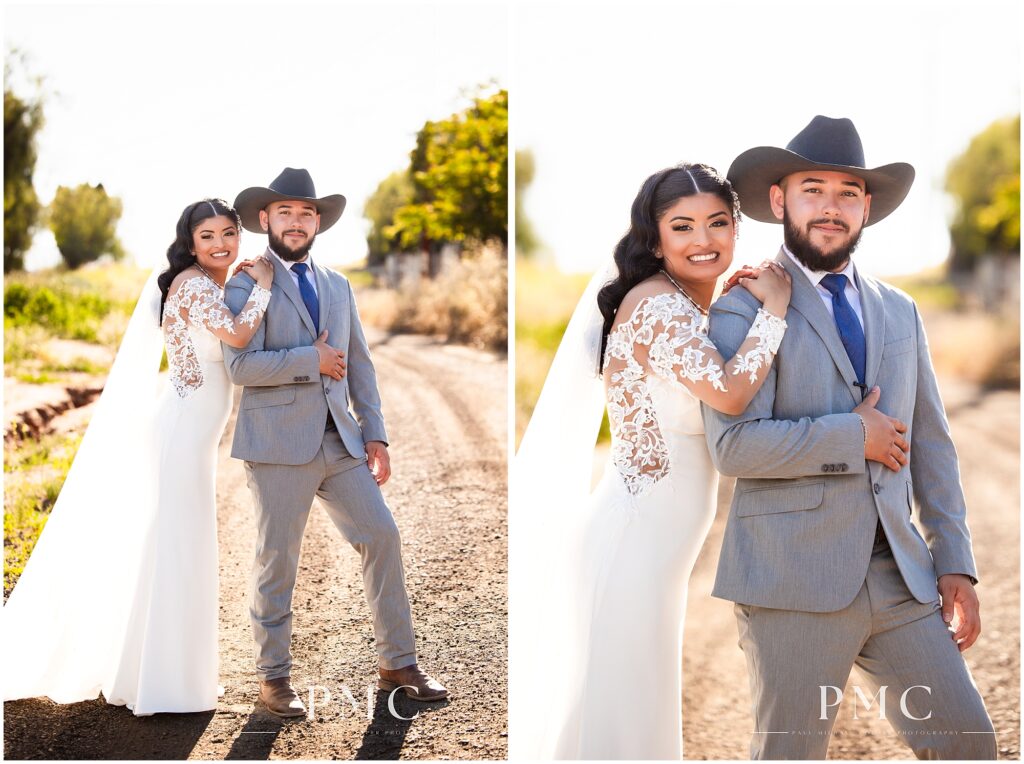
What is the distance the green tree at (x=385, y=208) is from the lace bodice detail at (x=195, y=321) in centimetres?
47

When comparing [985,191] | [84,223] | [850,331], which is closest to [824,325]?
[850,331]

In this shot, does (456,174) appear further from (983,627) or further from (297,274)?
(983,627)

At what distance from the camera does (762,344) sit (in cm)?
240

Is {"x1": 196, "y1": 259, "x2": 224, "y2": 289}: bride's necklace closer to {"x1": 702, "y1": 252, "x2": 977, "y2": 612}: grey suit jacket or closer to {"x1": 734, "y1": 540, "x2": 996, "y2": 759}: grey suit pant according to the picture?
{"x1": 702, "y1": 252, "x2": 977, "y2": 612}: grey suit jacket

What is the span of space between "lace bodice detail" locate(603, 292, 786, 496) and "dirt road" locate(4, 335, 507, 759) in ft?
3.29

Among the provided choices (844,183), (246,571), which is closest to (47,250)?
(246,571)

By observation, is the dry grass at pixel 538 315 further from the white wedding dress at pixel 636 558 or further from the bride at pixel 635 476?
the white wedding dress at pixel 636 558

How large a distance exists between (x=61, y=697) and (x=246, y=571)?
79 centimetres

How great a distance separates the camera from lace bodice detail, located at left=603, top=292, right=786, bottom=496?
2.41m

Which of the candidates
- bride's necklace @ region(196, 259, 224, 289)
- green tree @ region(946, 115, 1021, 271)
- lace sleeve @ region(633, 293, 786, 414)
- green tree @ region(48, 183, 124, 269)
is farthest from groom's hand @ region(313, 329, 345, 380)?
green tree @ region(946, 115, 1021, 271)

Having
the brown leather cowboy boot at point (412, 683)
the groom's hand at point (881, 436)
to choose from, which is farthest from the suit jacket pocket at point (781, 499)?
the brown leather cowboy boot at point (412, 683)

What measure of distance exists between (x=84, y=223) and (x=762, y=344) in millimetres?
2480

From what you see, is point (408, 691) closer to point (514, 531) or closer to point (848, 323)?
point (514, 531)

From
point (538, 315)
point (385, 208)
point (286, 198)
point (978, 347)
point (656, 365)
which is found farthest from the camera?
point (978, 347)
